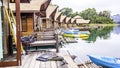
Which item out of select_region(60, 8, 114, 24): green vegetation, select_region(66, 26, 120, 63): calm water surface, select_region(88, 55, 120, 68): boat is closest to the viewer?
select_region(88, 55, 120, 68): boat

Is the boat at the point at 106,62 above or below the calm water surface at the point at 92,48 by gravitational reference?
above

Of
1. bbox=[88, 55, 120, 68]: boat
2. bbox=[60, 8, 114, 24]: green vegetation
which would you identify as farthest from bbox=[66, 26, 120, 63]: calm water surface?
bbox=[60, 8, 114, 24]: green vegetation

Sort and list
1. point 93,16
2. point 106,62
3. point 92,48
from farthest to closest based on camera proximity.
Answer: point 93,16 → point 92,48 → point 106,62

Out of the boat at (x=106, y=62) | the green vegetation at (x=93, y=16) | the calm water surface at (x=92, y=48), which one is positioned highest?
the green vegetation at (x=93, y=16)

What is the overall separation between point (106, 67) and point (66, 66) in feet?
11.7

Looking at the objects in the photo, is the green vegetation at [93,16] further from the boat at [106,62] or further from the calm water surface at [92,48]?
the boat at [106,62]

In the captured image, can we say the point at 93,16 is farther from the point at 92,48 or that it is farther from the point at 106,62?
the point at 106,62

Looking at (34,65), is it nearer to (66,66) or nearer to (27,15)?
(66,66)

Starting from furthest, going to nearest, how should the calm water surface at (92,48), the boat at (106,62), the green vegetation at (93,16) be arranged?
the green vegetation at (93,16)
the calm water surface at (92,48)
the boat at (106,62)

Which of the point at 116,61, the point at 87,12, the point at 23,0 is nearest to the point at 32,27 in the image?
the point at 23,0

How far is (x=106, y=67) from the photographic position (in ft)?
31.1

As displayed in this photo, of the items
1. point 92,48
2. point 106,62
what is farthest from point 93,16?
point 106,62

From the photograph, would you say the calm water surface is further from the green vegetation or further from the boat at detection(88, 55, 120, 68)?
the green vegetation

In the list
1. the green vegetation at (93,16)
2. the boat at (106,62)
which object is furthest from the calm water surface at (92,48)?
the green vegetation at (93,16)
